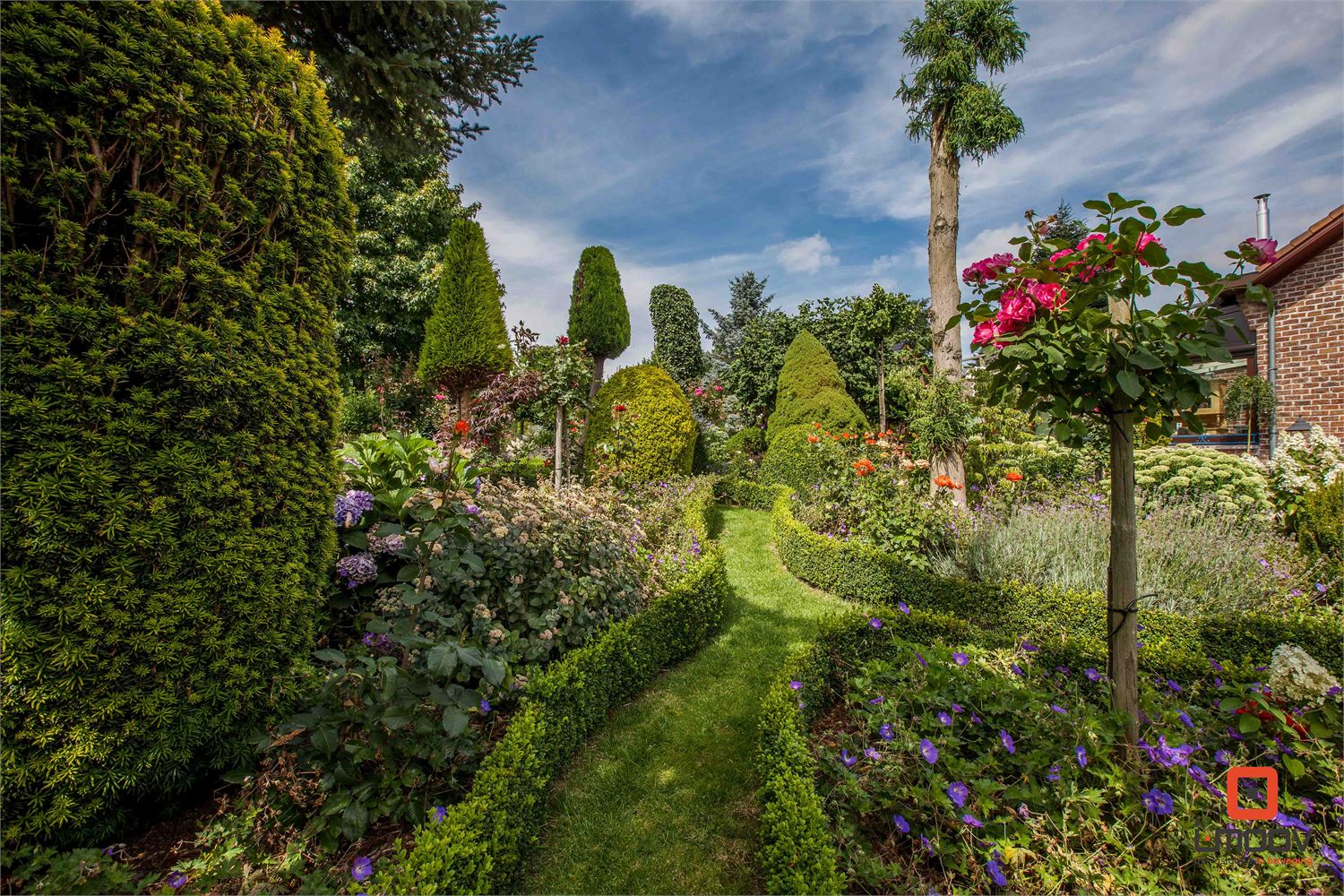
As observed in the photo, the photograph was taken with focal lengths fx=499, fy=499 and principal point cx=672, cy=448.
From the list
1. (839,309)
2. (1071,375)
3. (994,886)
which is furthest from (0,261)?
(839,309)

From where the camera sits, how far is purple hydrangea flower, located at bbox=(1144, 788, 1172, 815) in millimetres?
1718

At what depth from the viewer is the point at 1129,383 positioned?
171cm

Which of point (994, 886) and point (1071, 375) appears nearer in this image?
point (994, 886)

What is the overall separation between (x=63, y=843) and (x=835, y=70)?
6.76 metres

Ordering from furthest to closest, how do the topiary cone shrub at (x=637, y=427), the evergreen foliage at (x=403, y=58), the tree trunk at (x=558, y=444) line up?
the topiary cone shrub at (x=637, y=427) → the tree trunk at (x=558, y=444) → the evergreen foliage at (x=403, y=58)

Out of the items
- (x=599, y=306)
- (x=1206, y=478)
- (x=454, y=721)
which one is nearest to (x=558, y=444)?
(x=599, y=306)

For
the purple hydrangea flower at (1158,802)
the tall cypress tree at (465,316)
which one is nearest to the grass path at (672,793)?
the purple hydrangea flower at (1158,802)

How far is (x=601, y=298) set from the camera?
33.9 ft

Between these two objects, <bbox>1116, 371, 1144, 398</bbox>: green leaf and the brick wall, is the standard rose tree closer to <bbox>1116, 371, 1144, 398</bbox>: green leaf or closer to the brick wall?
<bbox>1116, 371, 1144, 398</bbox>: green leaf

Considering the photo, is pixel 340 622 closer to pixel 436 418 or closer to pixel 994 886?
pixel 994 886

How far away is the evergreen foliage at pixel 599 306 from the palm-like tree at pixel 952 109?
5821mm

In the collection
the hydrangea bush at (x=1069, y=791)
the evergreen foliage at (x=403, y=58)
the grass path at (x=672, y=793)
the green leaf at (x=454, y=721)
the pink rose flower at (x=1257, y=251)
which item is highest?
the evergreen foliage at (x=403, y=58)

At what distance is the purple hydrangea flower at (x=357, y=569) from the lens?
2791 millimetres

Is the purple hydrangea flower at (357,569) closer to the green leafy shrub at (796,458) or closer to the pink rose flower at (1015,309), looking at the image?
the pink rose flower at (1015,309)
